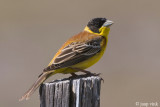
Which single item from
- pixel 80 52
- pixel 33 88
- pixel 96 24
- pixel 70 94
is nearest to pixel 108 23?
pixel 96 24

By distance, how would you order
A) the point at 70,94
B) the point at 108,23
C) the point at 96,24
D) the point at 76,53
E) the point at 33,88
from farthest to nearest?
1. the point at 96,24
2. the point at 108,23
3. the point at 76,53
4. the point at 33,88
5. the point at 70,94

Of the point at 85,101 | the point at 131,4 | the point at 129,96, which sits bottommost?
the point at 129,96

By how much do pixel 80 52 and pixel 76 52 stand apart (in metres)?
0.08

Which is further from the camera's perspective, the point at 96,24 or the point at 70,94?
the point at 96,24

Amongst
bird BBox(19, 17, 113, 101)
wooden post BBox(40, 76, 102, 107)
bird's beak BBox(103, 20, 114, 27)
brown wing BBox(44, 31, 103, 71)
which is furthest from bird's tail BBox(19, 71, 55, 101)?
bird's beak BBox(103, 20, 114, 27)

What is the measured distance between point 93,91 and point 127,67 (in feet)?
32.7

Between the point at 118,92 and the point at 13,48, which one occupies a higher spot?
the point at 13,48

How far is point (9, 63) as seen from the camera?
17562 mm

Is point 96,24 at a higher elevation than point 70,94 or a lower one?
higher

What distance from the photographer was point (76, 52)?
28.7ft

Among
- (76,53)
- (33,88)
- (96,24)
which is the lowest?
(33,88)

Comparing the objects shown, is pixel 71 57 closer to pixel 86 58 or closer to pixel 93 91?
pixel 86 58

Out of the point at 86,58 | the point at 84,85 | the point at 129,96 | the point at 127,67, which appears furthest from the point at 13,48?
the point at 84,85

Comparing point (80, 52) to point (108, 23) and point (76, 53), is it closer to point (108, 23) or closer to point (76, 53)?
point (76, 53)
